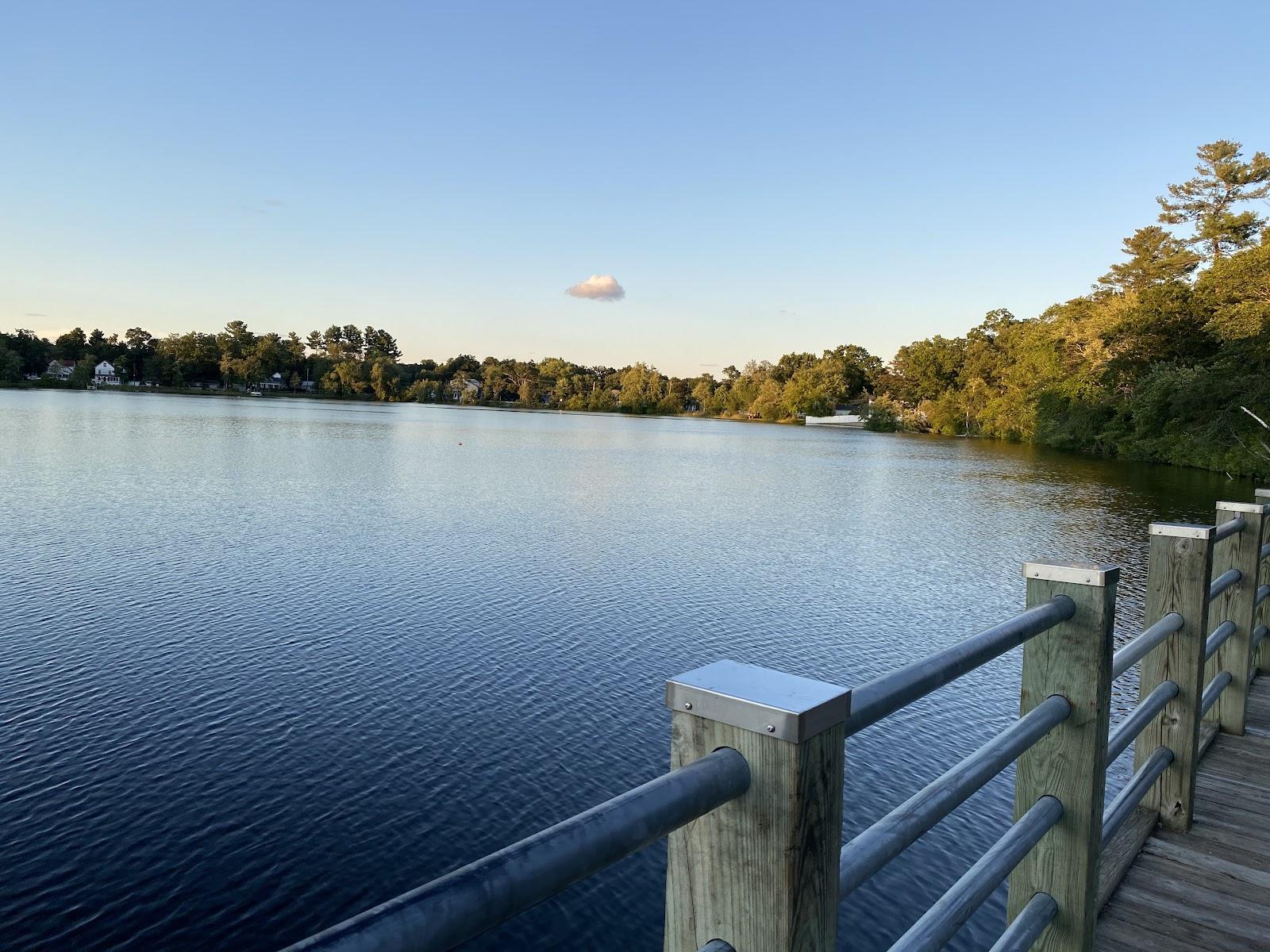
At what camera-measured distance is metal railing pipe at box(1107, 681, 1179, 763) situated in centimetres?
284

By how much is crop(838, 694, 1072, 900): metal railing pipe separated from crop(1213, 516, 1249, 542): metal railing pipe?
2.42 m

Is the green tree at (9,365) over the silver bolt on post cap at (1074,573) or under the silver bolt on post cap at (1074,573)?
over

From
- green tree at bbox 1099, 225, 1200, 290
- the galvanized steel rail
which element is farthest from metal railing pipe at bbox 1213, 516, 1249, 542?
green tree at bbox 1099, 225, 1200, 290

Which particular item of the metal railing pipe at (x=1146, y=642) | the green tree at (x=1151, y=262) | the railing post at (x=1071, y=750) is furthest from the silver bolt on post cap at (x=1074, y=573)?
the green tree at (x=1151, y=262)

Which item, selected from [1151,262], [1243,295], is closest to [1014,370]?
[1151,262]

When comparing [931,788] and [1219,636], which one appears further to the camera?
[1219,636]

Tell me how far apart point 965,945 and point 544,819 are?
3.32 metres

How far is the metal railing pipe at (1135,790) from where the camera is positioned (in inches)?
120

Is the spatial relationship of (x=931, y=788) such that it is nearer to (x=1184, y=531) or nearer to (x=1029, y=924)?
(x=1029, y=924)

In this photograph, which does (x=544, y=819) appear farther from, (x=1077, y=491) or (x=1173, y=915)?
(x=1077, y=491)

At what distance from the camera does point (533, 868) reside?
0.76 meters

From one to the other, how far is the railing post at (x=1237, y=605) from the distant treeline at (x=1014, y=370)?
29.3 meters

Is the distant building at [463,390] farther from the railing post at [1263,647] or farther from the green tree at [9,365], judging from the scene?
the railing post at [1263,647]

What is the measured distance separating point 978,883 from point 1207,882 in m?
2.03
